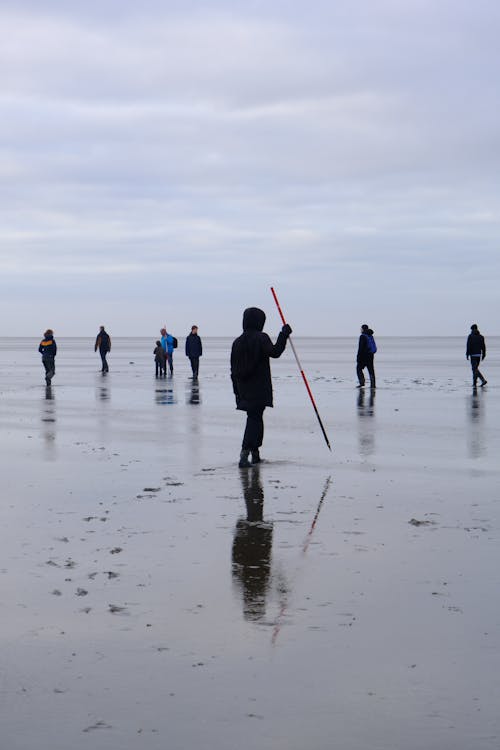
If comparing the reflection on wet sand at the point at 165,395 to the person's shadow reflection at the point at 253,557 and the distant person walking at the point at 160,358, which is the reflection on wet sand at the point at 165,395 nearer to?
the distant person walking at the point at 160,358

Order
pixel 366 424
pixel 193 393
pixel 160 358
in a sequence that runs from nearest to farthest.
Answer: pixel 366 424
pixel 193 393
pixel 160 358

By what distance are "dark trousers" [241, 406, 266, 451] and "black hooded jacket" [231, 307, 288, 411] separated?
9cm

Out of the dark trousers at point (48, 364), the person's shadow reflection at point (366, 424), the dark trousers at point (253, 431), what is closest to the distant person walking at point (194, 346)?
the dark trousers at point (48, 364)

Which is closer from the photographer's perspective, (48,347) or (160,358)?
(48,347)

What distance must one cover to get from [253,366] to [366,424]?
5979 millimetres

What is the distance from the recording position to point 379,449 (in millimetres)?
15078

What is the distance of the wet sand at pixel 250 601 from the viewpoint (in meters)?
4.50

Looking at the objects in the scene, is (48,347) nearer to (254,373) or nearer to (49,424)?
(49,424)

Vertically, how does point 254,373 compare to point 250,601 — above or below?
above

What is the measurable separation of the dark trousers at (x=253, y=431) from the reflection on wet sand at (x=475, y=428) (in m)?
2.87

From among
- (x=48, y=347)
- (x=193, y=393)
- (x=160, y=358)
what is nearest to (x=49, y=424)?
(x=193, y=393)

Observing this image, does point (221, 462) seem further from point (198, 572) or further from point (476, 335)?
point (476, 335)

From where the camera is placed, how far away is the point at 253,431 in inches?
528

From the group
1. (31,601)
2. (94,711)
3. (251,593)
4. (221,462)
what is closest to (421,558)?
(251,593)
